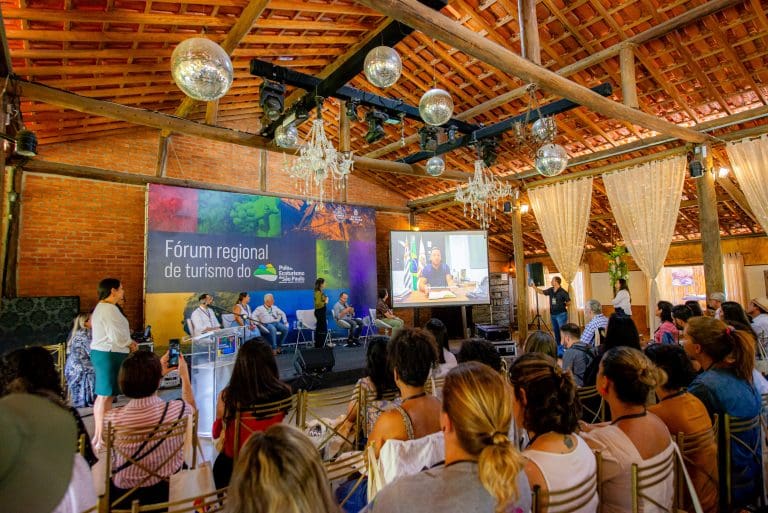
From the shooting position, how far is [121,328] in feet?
12.5

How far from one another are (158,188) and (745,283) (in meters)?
14.3

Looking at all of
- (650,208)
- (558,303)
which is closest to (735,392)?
(650,208)

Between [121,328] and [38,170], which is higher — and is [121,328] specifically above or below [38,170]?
below

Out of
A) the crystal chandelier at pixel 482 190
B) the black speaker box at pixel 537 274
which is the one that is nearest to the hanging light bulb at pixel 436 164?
the crystal chandelier at pixel 482 190

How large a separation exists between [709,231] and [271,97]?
19.8 ft

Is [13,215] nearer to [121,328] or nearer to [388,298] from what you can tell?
[121,328]

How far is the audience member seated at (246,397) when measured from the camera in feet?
7.56

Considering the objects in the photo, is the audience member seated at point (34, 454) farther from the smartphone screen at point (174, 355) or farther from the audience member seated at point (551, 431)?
the smartphone screen at point (174, 355)

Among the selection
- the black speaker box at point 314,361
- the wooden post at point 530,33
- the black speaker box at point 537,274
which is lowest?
the black speaker box at point 314,361

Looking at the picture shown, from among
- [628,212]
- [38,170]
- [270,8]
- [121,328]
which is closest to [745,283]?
[628,212]

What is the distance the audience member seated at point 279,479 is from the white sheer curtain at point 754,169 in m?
Result: 6.87

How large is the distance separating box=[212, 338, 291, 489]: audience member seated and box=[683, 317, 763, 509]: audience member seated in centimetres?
238

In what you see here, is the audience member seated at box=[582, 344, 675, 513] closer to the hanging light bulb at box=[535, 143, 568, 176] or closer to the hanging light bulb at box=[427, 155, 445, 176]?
the hanging light bulb at box=[535, 143, 568, 176]

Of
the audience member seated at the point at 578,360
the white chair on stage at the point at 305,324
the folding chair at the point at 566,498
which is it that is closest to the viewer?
the folding chair at the point at 566,498
